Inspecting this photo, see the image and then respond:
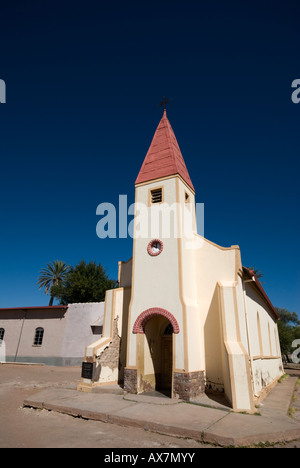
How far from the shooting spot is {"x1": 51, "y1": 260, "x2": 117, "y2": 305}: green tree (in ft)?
99.1

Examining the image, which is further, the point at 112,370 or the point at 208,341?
the point at 112,370

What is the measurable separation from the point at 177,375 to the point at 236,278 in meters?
4.59

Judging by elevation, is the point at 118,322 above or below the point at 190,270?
below

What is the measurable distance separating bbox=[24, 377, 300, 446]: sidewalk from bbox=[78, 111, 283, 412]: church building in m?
0.81

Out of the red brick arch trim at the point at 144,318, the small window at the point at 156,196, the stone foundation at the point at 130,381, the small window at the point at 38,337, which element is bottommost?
the stone foundation at the point at 130,381

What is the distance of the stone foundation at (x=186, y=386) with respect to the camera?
9594 millimetres

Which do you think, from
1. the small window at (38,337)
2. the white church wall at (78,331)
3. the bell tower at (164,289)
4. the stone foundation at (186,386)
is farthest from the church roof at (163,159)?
the small window at (38,337)

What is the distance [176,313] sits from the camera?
10.9 metres

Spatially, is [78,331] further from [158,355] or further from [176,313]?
[176,313]

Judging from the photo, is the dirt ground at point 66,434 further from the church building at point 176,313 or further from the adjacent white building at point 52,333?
the adjacent white building at point 52,333

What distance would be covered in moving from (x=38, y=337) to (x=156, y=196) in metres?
17.0
